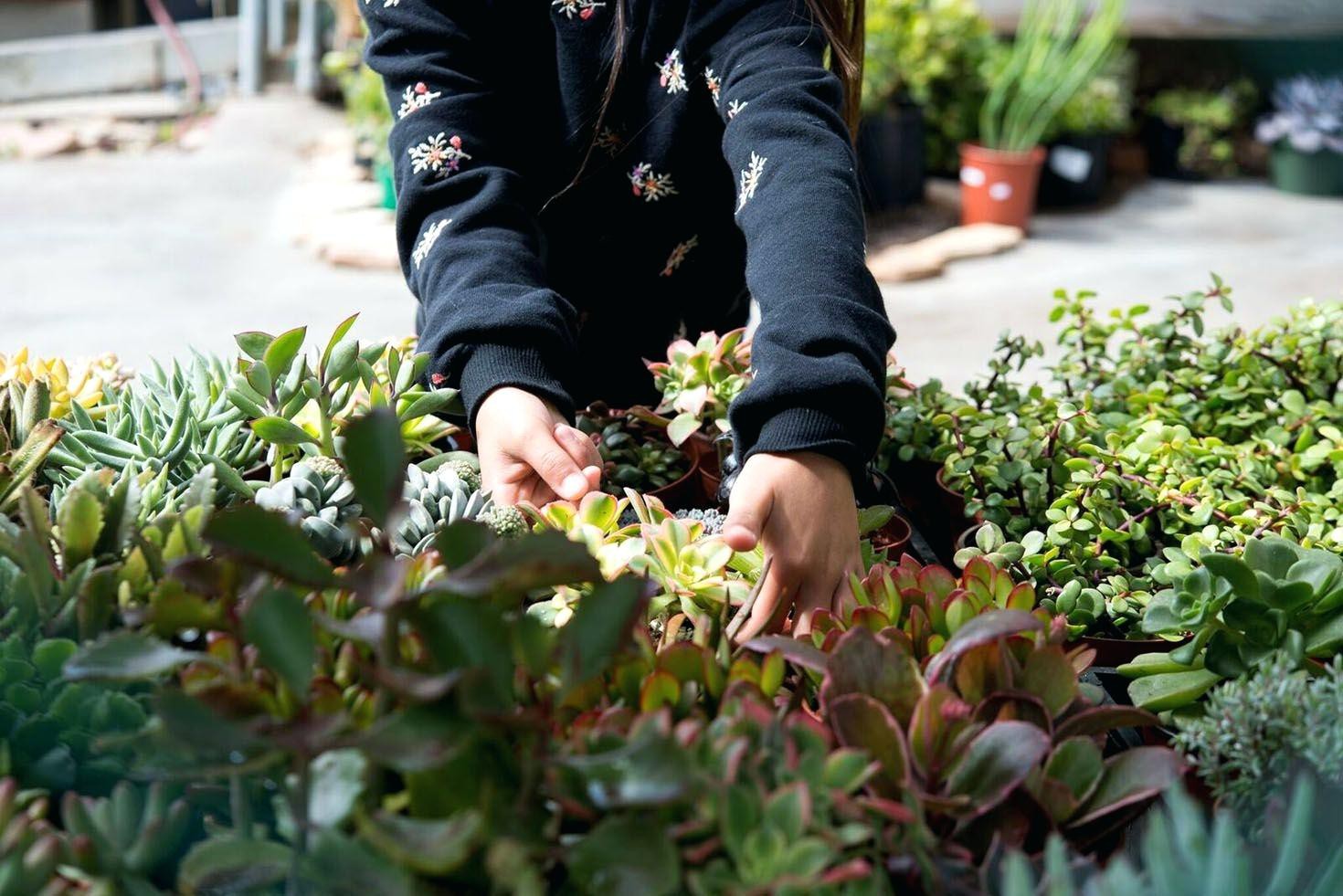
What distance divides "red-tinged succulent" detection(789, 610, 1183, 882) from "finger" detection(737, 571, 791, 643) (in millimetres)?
124

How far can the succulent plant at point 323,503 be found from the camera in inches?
29.0

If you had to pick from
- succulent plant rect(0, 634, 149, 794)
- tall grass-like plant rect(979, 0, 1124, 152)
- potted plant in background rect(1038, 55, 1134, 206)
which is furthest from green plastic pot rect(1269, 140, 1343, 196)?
succulent plant rect(0, 634, 149, 794)

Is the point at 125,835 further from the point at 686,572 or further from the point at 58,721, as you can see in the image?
the point at 686,572

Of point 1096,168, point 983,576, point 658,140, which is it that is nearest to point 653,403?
point 658,140

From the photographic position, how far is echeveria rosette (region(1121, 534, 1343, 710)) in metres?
0.71

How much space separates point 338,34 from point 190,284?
2273 mm

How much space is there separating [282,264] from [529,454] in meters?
3.40

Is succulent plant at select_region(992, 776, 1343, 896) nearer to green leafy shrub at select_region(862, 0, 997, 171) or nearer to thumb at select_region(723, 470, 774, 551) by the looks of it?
thumb at select_region(723, 470, 774, 551)

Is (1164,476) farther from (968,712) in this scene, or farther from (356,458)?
(356,458)

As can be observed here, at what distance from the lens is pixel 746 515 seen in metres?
0.77

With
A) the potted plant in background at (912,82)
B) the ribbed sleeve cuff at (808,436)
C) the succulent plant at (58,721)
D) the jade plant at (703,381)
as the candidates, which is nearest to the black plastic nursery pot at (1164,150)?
the potted plant in background at (912,82)

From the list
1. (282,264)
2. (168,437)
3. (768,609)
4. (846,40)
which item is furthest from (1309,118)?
(168,437)

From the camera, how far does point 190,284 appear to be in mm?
3848

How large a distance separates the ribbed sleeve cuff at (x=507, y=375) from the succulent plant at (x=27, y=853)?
18.7 inches
